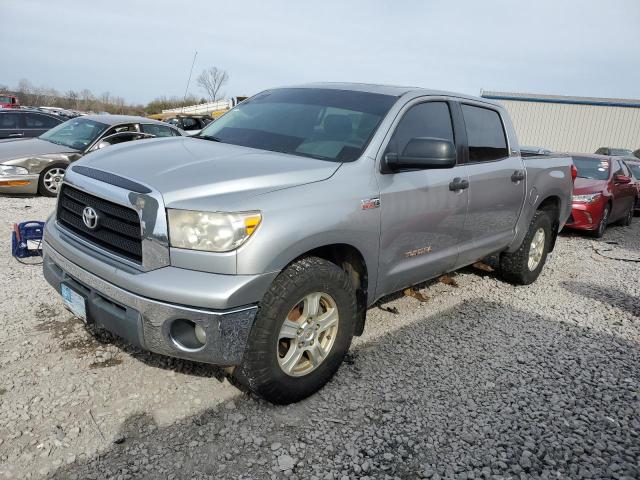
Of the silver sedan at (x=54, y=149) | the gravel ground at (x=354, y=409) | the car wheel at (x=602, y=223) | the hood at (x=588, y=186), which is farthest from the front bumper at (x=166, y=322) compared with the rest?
the car wheel at (x=602, y=223)

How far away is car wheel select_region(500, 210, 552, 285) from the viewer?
545cm

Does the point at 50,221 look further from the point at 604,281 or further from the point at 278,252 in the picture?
the point at 604,281

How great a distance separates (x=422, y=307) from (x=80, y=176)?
3.10 metres

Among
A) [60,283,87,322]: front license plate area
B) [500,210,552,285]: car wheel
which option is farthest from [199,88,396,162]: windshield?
[500,210,552,285]: car wheel

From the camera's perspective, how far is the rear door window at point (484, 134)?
173 inches

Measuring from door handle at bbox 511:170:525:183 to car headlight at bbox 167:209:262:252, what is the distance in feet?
10.5

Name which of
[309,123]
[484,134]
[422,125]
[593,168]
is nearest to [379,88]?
[422,125]

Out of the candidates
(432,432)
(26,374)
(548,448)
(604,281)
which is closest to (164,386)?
(26,374)

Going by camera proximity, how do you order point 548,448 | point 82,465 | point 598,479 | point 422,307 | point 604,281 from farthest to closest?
1. point 604,281
2. point 422,307
3. point 548,448
4. point 598,479
5. point 82,465

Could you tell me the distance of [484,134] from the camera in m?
4.64

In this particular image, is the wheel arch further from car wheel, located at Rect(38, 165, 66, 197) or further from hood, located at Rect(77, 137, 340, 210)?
car wheel, located at Rect(38, 165, 66, 197)

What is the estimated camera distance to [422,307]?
4.78 m

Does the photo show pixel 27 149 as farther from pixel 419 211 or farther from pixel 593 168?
pixel 593 168

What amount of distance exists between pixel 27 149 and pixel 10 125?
3.23 metres
